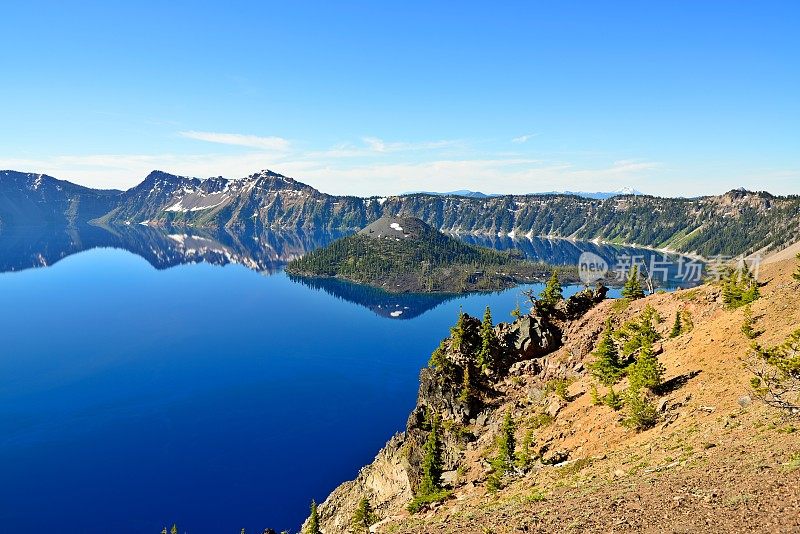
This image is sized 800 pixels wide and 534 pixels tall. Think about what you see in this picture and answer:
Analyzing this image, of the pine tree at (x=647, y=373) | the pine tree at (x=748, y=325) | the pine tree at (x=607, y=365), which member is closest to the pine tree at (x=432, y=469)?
the pine tree at (x=607, y=365)

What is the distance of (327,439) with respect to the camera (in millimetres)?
118188

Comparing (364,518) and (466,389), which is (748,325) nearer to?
(466,389)

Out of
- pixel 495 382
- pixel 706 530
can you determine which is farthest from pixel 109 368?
pixel 706 530

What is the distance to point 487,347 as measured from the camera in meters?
66.8

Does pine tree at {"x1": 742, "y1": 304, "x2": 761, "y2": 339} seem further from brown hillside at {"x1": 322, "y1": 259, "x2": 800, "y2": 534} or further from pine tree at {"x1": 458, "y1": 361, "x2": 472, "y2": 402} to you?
pine tree at {"x1": 458, "y1": 361, "x2": 472, "y2": 402}

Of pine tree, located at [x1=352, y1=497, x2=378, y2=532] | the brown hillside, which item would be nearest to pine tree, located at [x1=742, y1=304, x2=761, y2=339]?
the brown hillside

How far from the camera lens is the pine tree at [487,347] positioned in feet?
219

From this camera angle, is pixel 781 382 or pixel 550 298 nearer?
pixel 781 382

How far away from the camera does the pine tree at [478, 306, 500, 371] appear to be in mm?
66875

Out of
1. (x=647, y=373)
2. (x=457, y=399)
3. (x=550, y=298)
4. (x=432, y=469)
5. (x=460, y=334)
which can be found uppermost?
(x=550, y=298)

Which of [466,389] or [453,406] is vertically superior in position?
[466,389]

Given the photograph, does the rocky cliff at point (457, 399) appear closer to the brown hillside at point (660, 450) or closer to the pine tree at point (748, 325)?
the brown hillside at point (660, 450)

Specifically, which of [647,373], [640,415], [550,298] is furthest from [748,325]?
[550,298]

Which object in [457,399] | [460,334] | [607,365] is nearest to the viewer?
[607,365]
